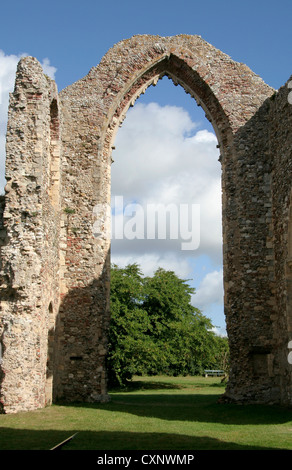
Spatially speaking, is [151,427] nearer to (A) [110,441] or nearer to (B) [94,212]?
(A) [110,441]

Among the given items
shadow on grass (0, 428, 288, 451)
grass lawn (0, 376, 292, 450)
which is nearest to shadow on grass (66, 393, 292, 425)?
grass lawn (0, 376, 292, 450)

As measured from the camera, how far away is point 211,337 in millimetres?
21859

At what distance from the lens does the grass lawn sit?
21.5 feet

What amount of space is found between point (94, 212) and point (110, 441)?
7566 mm

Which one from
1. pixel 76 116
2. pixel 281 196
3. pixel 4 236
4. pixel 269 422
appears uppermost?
pixel 76 116

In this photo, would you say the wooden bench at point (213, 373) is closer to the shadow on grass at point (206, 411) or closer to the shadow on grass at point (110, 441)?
the shadow on grass at point (206, 411)

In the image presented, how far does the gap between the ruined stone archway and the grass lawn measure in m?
0.96

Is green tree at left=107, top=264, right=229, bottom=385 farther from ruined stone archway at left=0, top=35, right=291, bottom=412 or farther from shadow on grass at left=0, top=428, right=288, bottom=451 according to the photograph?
shadow on grass at left=0, top=428, right=288, bottom=451

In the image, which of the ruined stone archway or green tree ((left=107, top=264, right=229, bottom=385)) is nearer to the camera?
the ruined stone archway

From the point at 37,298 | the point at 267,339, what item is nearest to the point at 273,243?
the point at 267,339

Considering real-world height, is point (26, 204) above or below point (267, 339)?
above

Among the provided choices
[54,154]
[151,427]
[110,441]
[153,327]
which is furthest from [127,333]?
[110,441]

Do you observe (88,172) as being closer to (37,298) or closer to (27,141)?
(27,141)

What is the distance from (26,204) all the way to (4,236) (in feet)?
2.79
